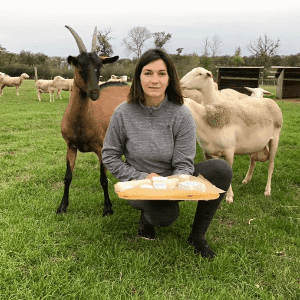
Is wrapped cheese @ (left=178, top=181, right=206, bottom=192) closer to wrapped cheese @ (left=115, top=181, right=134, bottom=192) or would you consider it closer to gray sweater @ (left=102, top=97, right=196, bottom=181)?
gray sweater @ (left=102, top=97, right=196, bottom=181)

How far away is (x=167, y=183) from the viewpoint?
6.84 feet

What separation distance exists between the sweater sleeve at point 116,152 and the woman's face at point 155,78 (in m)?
0.36

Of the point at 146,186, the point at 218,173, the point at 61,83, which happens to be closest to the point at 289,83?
the point at 61,83

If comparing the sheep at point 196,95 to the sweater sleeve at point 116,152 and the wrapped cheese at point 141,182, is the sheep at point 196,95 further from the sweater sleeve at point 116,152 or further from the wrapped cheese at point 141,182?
the wrapped cheese at point 141,182

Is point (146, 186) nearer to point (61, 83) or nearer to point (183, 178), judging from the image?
point (183, 178)

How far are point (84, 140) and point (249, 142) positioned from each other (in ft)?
7.26

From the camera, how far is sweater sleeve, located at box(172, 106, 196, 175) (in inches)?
93.2

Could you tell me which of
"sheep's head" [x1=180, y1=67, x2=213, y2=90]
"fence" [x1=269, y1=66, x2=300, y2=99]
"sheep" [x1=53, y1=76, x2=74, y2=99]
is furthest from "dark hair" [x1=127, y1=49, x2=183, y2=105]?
"fence" [x1=269, y1=66, x2=300, y2=99]

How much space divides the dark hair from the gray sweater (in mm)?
58

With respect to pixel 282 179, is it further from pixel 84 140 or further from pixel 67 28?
pixel 67 28

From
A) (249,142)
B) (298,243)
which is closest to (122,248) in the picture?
(298,243)

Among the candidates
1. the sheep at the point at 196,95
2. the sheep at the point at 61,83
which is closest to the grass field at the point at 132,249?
the sheep at the point at 196,95

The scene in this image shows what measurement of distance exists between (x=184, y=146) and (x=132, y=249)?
1152 millimetres

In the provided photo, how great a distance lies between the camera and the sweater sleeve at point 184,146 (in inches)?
93.2
